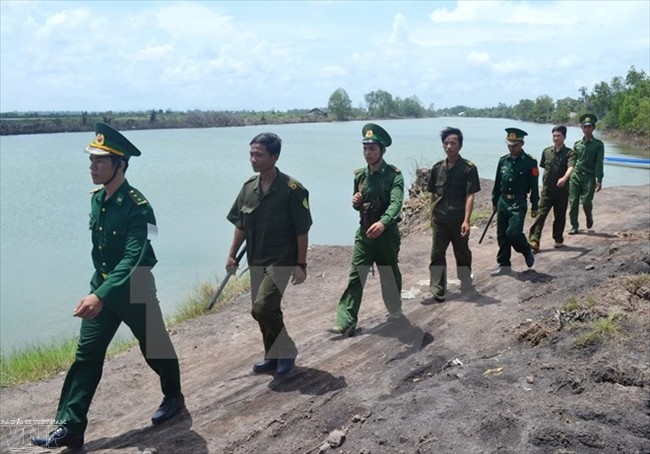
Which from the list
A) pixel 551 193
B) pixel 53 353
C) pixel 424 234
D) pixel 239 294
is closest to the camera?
pixel 53 353

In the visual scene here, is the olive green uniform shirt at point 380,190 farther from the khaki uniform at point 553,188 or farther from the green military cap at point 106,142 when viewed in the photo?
the khaki uniform at point 553,188

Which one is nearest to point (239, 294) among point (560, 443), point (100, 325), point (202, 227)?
point (100, 325)

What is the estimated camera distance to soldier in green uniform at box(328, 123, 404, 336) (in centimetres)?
610

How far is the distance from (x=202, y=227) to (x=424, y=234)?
8.38 metres

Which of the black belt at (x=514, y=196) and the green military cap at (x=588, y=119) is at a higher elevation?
the green military cap at (x=588, y=119)

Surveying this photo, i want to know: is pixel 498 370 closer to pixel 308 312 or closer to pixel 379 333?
pixel 379 333

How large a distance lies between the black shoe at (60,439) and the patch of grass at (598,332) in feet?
13.1

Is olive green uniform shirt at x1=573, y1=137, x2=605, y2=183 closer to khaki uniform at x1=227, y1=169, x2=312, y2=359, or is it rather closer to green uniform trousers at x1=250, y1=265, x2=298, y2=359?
khaki uniform at x1=227, y1=169, x2=312, y2=359

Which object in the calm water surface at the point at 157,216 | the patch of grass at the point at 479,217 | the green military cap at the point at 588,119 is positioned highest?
the green military cap at the point at 588,119

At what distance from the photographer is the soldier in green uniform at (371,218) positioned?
6.10 meters

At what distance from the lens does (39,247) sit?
16.4 meters

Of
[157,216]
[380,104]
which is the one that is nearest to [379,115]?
[380,104]

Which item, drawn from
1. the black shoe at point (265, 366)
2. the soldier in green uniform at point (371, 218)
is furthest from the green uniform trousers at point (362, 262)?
the black shoe at point (265, 366)

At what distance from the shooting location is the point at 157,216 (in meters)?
19.6
